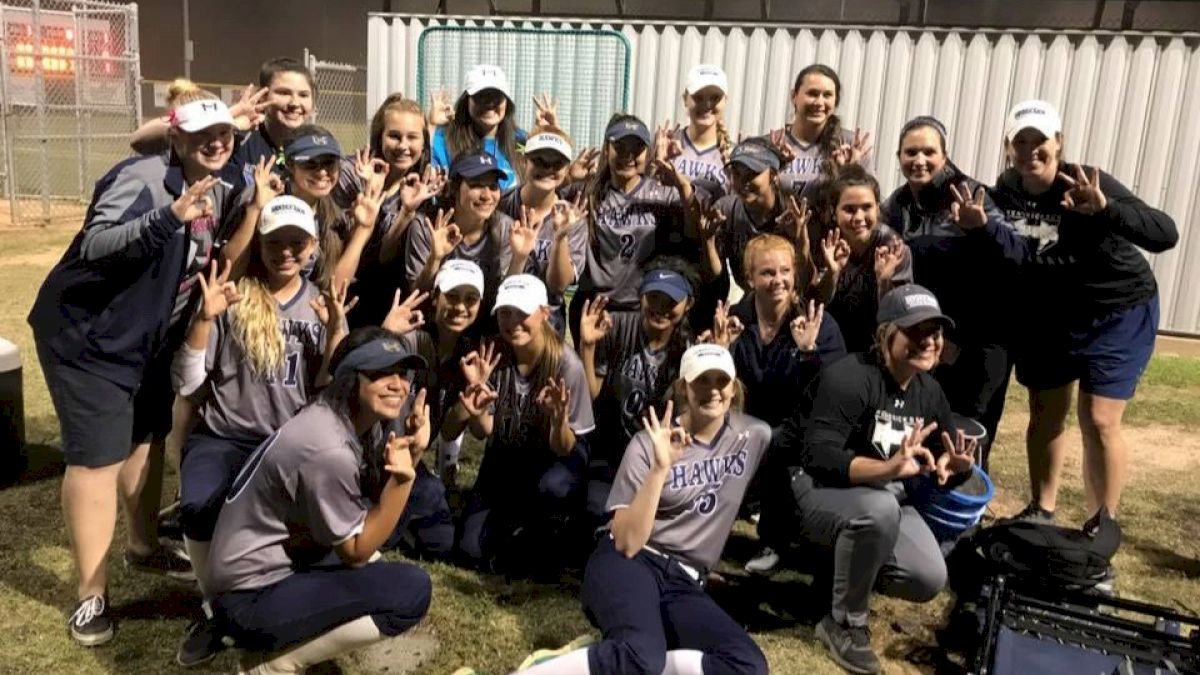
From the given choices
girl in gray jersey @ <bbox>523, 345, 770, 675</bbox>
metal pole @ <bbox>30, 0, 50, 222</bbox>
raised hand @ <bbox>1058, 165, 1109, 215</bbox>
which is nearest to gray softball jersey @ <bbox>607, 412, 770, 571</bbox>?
girl in gray jersey @ <bbox>523, 345, 770, 675</bbox>

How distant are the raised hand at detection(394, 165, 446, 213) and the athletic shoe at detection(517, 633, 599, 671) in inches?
86.5

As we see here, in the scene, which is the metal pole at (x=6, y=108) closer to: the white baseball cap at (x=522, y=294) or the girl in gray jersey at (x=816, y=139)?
the white baseball cap at (x=522, y=294)

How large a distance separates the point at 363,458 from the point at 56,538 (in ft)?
7.47

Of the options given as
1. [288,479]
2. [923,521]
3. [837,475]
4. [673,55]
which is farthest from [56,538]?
[673,55]

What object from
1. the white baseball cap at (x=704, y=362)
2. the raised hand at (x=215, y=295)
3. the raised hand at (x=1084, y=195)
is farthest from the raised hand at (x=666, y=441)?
the raised hand at (x=1084, y=195)

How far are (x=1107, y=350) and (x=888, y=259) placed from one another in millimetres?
1177

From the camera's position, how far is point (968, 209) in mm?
4359

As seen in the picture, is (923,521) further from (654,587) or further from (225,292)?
(225,292)

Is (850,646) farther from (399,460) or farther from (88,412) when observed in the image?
(88,412)

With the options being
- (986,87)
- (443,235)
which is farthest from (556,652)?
(986,87)

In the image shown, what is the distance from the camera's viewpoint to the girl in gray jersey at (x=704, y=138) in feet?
16.6

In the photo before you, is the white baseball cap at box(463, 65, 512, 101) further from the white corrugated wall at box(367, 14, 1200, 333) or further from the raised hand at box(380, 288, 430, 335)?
the white corrugated wall at box(367, 14, 1200, 333)

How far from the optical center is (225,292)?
3.80 metres

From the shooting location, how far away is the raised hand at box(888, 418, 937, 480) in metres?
3.70
